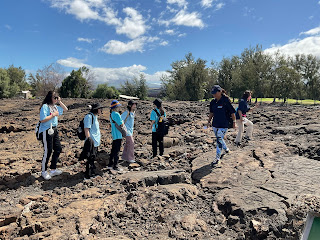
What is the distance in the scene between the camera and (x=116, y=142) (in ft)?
17.5

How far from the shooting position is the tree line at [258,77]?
102 ft

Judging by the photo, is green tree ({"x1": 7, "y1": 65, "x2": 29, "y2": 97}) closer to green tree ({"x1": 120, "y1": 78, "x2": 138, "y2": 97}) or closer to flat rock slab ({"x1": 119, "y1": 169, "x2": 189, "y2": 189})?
green tree ({"x1": 120, "y1": 78, "x2": 138, "y2": 97})

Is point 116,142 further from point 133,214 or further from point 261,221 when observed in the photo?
point 261,221

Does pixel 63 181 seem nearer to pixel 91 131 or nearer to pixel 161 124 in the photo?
pixel 91 131

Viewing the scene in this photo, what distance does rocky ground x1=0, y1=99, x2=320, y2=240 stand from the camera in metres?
3.05

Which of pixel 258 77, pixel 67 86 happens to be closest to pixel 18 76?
pixel 67 86

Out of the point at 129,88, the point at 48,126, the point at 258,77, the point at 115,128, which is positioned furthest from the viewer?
the point at 129,88

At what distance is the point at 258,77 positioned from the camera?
101ft

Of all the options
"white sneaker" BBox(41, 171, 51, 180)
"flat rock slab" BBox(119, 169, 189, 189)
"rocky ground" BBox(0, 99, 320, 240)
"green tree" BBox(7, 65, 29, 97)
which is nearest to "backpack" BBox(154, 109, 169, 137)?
"rocky ground" BBox(0, 99, 320, 240)

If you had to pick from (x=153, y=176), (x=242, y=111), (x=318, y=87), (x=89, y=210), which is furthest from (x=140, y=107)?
(x=318, y=87)

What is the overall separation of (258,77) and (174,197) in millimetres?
31065

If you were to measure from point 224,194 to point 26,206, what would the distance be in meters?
3.38

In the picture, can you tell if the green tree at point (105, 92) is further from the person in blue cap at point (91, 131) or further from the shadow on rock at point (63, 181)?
the person in blue cap at point (91, 131)

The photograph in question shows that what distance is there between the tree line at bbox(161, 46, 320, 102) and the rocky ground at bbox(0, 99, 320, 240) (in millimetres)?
27043
